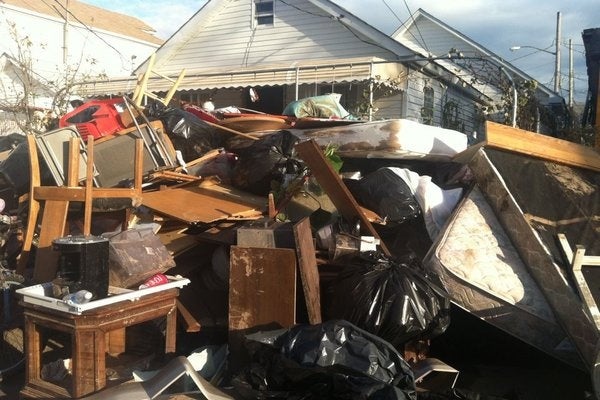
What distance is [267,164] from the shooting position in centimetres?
451

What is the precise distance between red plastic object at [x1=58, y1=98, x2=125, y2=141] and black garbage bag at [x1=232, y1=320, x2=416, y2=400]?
3.00 m

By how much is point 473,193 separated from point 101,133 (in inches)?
124

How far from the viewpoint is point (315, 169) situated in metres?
3.85

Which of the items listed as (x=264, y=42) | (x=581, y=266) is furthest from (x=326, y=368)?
(x=264, y=42)

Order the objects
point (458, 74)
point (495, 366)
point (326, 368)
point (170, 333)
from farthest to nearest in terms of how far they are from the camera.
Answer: point (458, 74), point (495, 366), point (170, 333), point (326, 368)

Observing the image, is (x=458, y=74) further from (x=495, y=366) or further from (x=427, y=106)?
(x=495, y=366)

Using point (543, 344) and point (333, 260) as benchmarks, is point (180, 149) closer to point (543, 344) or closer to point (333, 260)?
point (333, 260)

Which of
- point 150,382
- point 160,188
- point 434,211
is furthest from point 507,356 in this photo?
point 160,188

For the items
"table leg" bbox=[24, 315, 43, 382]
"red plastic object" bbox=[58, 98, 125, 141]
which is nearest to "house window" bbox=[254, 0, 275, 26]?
"red plastic object" bbox=[58, 98, 125, 141]

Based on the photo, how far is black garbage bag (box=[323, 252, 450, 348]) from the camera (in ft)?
9.64

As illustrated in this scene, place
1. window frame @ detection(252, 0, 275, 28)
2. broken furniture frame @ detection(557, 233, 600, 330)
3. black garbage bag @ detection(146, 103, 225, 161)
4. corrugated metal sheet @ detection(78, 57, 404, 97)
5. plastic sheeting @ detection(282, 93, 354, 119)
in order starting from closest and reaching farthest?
broken furniture frame @ detection(557, 233, 600, 330) < black garbage bag @ detection(146, 103, 225, 161) < plastic sheeting @ detection(282, 93, 354, 119) < corrugated metal sheet @ detection(78, 57, 404, 97) < window frame @ detection(252, 0, 275, 28)

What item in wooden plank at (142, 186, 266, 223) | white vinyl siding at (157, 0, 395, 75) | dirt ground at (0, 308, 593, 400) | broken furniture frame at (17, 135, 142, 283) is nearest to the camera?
dirt ground at (0, 308, 593, 400)

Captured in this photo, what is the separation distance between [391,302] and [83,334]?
150 centimetres

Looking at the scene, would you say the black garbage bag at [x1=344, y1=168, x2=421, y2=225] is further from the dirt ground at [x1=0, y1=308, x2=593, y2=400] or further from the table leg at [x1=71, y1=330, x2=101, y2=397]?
the table leg at [x1=71, y1=330, x2=101, y2=397]
